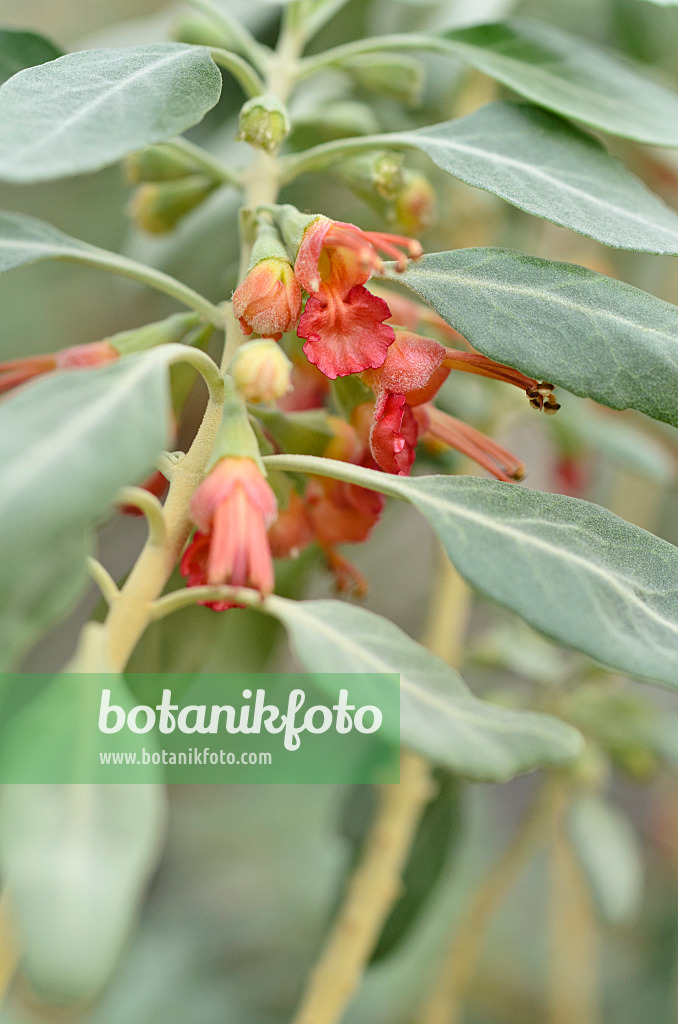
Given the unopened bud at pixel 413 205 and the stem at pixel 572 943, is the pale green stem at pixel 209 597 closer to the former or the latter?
the unopened bud at pixel 413 205

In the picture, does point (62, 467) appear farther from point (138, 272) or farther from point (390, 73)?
point (390, 73)

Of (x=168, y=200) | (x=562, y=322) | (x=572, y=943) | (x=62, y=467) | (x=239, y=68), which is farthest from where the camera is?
(x=572, y=943)

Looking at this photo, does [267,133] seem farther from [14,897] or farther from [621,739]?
[621,739]

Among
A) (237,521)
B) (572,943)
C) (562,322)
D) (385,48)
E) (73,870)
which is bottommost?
(572,943)

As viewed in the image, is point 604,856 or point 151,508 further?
point 604,856

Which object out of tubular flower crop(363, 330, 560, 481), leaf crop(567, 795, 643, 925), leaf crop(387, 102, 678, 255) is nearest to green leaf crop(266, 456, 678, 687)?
tubular flower crop(363, 330, 560, 481)

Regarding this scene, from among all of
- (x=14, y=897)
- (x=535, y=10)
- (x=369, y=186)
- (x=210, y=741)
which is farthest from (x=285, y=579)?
(x=535, y=10)

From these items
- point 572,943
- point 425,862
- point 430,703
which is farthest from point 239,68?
point 572,943
